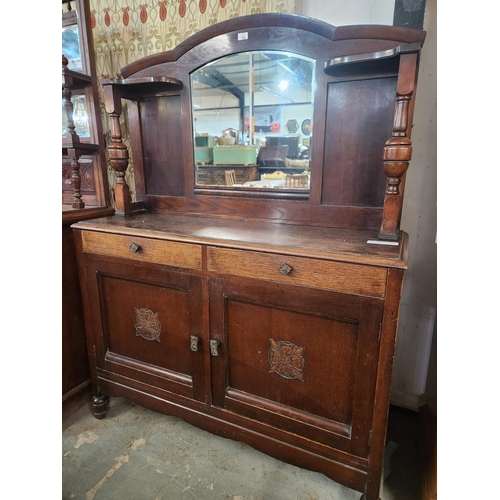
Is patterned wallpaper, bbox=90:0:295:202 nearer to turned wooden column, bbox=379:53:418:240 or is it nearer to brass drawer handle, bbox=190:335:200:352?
turned wooden column, bbox=379:53:418:240

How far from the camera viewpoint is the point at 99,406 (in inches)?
61.4

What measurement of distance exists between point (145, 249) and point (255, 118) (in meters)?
0.72

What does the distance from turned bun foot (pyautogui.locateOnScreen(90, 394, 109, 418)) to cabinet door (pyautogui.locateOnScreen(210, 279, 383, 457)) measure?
2.26 feet

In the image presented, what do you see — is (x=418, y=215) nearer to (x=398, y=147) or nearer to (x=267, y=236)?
(x=398, y=147)

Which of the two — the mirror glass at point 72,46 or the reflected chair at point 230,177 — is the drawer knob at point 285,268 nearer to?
the reflected chair at point 230,177

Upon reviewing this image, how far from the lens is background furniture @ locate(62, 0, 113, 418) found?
1518 millimetres

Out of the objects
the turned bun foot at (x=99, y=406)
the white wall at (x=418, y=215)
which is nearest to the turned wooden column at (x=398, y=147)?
the white wall at (x=418, y=215)

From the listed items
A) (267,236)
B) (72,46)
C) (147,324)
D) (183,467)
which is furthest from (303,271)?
(72,46)

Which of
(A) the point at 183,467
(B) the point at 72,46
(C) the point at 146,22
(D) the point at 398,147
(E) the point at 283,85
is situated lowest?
(A) the point at 183,467

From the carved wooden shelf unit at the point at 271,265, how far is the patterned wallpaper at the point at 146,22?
266 mm

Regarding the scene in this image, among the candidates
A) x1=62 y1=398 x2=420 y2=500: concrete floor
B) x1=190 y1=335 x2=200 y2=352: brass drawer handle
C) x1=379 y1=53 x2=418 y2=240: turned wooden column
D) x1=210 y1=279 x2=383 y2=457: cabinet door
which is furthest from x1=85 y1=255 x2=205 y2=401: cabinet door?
x1=379 y1=53 x2=418 y2=240: turned wooden column

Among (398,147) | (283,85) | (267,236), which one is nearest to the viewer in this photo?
(398,147)
